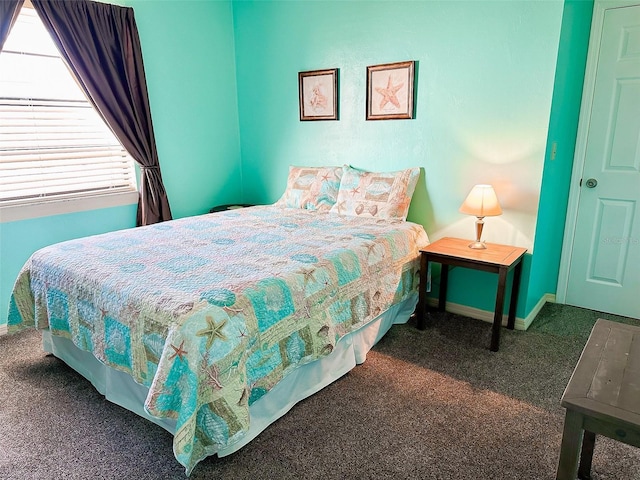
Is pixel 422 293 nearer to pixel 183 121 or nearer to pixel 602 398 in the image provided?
pixel 602 398

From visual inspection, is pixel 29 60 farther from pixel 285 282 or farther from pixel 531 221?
pixel 531 221

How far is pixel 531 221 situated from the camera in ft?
9.05

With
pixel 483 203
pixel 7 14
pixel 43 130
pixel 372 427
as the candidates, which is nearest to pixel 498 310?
pixel 483 203

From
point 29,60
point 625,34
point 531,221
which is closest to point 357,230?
point 531,221

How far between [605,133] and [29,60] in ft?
12.8

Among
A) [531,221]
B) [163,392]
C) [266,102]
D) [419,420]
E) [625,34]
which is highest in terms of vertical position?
[625,34]

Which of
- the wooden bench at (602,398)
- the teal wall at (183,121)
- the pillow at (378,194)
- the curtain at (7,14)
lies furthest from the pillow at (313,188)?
the wooden bench at (602,398)

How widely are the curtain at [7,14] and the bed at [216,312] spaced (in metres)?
1.38

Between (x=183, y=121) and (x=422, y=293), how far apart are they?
98.3 inches

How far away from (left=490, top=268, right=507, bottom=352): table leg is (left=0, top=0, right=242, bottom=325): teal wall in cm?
273

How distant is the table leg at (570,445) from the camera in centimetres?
121

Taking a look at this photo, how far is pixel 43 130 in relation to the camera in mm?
2979

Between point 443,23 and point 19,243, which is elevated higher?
point 443,23

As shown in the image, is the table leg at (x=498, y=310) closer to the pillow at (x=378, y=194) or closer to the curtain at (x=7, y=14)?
the pillow at (x=378, y=194)
